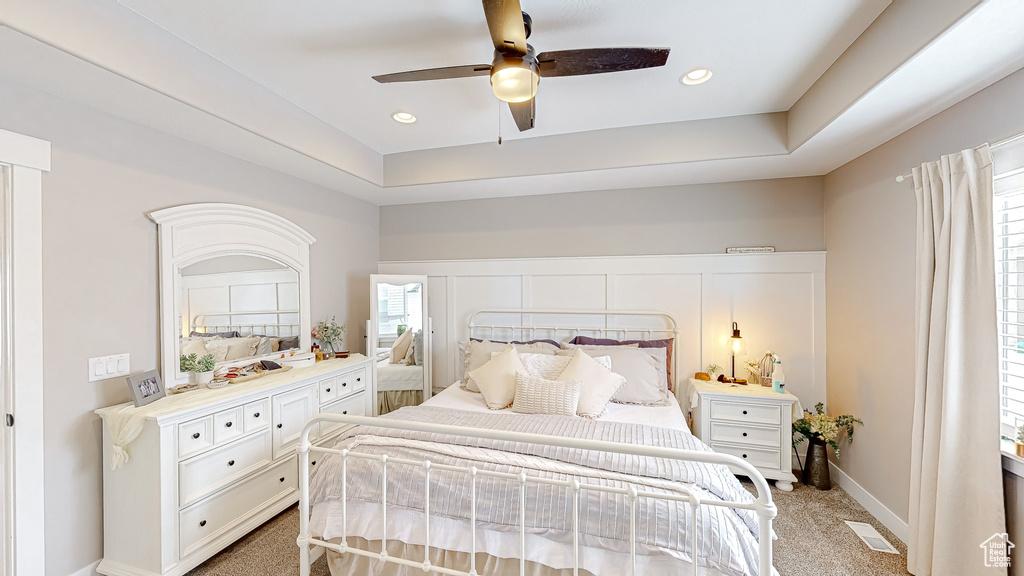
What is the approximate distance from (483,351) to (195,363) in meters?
2.03

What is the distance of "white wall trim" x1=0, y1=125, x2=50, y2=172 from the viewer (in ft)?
Result: 5.86

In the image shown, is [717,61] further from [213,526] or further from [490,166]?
[213,526]

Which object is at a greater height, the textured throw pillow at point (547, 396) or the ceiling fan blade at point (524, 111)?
the ceiling fan blade at point (524, 111)

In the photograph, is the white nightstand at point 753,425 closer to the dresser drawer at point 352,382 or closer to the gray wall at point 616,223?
the gray wall at point 616,223

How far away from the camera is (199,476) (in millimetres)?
2186

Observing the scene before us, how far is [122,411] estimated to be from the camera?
2.03m

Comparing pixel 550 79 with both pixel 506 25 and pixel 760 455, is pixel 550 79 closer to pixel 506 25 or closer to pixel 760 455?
pixel 506 25

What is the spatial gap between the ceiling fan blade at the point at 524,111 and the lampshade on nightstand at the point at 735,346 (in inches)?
95.7

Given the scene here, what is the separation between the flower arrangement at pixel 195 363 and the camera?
8.15 feet

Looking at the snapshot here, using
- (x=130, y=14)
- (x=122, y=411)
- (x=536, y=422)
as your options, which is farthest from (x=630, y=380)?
(x=130, y=14)

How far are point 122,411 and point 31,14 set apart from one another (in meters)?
1.72
